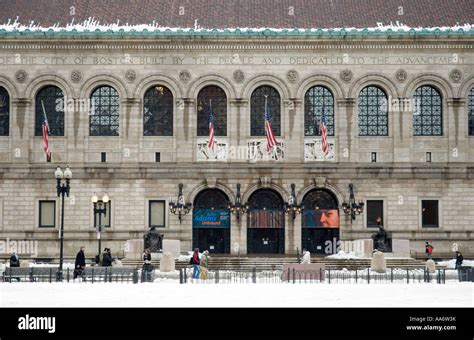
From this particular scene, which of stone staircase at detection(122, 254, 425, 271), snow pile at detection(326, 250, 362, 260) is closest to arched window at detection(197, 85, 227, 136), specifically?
stone staircase at detection(122, 254, 425, 271)

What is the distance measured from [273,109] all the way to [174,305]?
3189 cm

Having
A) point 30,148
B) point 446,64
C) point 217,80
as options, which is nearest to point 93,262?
point 30,148

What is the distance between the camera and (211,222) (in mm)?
62125

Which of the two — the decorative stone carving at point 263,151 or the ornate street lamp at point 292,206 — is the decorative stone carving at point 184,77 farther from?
the ornate street lamp at point 292,206

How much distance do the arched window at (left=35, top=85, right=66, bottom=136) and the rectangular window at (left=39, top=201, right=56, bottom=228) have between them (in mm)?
4141

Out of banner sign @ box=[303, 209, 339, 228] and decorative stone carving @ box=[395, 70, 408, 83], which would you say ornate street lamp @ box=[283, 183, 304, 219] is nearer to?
banner sign @ box=[303, 209, 339, 228]

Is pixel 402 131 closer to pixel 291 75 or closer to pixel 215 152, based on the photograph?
pixel 291 75

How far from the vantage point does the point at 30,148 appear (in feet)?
205

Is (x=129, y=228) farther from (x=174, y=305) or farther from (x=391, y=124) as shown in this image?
(x=174, y=305)

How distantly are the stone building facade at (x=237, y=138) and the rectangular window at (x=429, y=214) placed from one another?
24cm

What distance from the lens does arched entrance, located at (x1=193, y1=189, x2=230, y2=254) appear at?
204 ft

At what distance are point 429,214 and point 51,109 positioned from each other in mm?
23123
